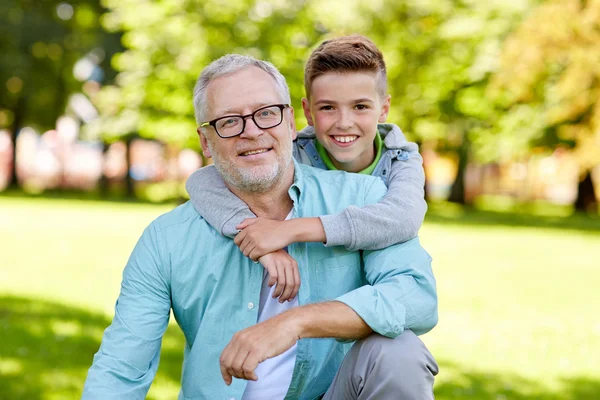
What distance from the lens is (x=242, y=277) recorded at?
9.70ft

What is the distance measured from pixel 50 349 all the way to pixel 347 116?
12.5 ft

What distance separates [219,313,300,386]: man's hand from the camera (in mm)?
2469

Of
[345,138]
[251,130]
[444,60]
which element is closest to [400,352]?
[251,130]

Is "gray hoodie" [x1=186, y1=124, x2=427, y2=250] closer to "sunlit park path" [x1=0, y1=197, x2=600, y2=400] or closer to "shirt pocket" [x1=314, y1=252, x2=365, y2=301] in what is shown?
"shirt pocket" [x1=314, y1=252, x2=365, y2=301]

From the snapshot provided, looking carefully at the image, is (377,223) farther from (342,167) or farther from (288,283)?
(342,167)

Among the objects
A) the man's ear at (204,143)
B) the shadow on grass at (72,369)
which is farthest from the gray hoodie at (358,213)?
the shadow on grass at (72,369)

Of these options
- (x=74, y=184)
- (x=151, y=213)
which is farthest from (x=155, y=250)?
(x=74, y=184)

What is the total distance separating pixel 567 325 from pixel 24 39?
26438mm

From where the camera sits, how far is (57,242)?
14648 millimetres

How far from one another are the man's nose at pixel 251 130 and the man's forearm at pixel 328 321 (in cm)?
67

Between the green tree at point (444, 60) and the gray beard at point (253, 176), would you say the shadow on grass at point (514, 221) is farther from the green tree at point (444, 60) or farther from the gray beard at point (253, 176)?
the gray beard at point (253, 176)

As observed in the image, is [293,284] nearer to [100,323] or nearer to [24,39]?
[100,323]

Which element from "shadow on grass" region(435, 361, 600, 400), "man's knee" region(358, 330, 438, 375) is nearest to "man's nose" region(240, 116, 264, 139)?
"man's knee" region(358, 330, 438, 375)

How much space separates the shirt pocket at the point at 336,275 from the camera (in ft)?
9.79
